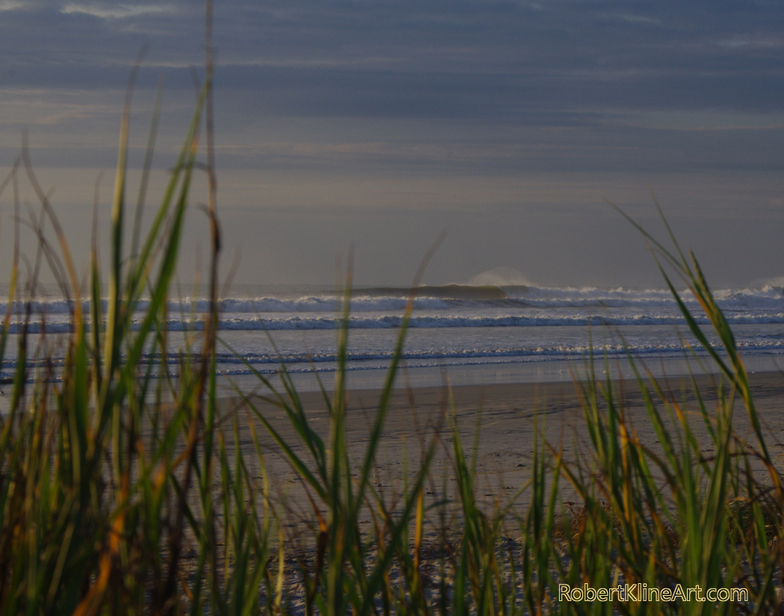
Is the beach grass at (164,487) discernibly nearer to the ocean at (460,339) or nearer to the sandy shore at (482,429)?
the ocean at (460,339)

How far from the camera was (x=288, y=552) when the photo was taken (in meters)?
3.48

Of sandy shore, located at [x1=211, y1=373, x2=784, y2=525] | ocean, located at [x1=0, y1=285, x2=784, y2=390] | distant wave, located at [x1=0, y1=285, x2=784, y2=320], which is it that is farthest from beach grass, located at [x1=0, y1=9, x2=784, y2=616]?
distant wave, located at [x1=0, y1=285, x2=784, y2=320]

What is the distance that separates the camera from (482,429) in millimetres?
7188

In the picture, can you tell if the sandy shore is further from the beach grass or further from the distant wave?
the distant wave

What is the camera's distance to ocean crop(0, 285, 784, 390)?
36.9 feet

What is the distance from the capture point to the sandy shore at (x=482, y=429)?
180 inches

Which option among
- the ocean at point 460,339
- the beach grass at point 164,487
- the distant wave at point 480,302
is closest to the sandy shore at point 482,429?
the ocean at point 460,339

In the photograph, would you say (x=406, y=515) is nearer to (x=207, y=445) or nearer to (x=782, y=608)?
(x=207, y=445)

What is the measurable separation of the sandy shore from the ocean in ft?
2.00

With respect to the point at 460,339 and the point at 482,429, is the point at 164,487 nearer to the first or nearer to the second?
the point at 482,429

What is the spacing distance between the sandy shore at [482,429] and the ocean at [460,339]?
2.00ft

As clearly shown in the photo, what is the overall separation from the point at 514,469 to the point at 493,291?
1447 inches

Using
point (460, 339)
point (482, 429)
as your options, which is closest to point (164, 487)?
point (482, 429)

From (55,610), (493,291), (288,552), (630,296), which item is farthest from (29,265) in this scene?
(493,291)
